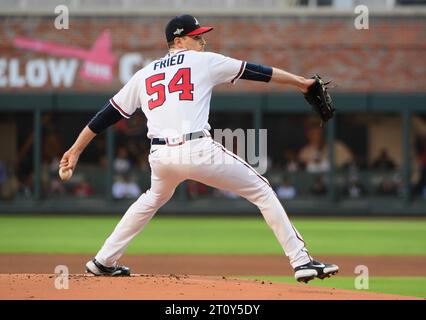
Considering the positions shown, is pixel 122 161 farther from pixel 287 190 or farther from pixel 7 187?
pixel 287 190

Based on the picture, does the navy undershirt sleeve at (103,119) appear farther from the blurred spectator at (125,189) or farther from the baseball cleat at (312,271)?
the blurred spectator at (125,189)

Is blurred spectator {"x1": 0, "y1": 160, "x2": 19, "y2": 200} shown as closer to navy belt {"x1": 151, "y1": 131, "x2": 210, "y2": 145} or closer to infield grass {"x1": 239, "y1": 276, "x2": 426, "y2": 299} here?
infield grass {"x1": 239, "y1": 276, "x2": 426, "y2": 299}

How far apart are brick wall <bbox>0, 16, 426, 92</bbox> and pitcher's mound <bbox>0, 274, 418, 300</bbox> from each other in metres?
16.0

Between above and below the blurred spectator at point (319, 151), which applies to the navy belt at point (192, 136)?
below

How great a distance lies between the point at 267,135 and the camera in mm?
24297

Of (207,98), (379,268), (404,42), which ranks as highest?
(404,42)

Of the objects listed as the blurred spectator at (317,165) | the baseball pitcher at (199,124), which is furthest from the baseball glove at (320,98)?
the blurred spectator at (317,165)

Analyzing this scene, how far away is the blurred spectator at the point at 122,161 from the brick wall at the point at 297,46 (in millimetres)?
1619

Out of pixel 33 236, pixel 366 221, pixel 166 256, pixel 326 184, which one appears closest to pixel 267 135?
pixel 326 184

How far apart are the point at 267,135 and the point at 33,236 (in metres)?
9.26

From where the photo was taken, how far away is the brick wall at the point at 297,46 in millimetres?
23656

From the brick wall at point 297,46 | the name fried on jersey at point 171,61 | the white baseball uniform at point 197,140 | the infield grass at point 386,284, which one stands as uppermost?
the brick wall at point 297,46

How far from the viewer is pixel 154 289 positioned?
7.29 m
